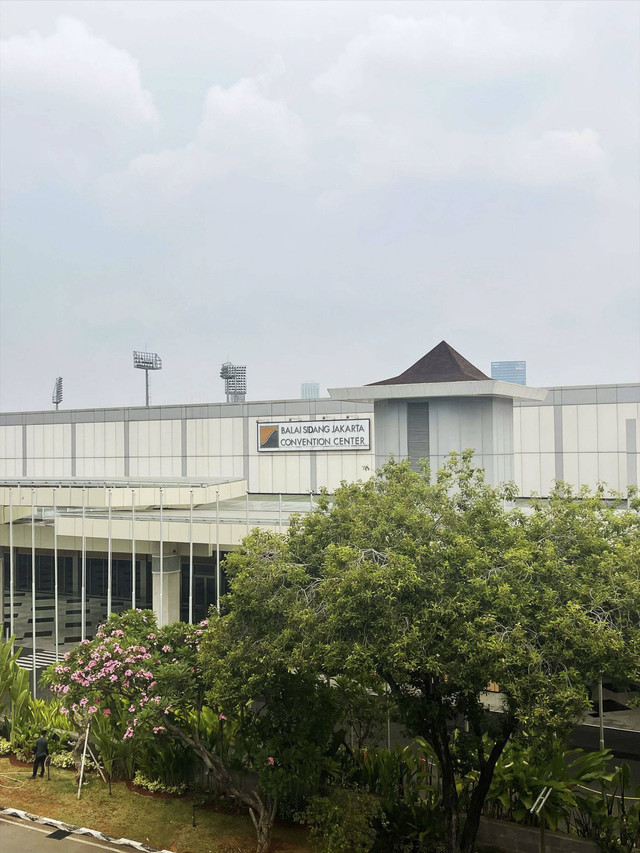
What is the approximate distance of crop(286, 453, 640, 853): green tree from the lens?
1326 centimetres

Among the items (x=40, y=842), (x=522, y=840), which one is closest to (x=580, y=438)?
(x=522, y=840)

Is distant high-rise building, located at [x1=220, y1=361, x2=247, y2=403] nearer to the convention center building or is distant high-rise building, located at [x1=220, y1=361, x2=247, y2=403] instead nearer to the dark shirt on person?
the convention center building

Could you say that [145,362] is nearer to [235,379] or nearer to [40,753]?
[235,379]

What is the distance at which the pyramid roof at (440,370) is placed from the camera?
92.2 ft

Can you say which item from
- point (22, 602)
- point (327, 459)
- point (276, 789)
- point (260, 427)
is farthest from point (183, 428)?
point (276, 789)

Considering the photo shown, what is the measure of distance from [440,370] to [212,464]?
22.0 metres

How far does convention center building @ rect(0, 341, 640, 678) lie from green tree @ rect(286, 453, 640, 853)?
1672 mm

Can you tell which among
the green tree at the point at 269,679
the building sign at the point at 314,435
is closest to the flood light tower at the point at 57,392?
the building sign at the point at 314,435

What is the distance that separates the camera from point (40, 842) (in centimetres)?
1770

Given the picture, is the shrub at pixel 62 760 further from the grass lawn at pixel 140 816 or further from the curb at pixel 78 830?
the curb at pixel 78 830

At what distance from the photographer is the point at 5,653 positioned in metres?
24.2

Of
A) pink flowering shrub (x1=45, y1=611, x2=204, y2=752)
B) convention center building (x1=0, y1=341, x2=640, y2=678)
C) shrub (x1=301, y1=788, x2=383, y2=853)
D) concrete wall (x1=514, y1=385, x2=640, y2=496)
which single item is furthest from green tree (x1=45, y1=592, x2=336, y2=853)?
concrete wall (x1=514, y1=385, x2=640, y2=496)

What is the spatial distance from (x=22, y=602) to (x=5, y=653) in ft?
76.6

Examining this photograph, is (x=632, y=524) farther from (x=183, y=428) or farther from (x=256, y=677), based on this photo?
(x=183, y=428)
